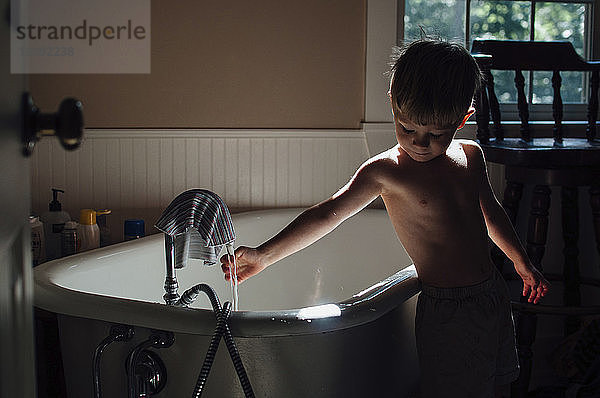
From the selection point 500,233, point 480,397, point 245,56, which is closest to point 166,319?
point 480,397

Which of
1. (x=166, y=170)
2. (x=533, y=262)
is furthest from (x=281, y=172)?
(x=533, y=262)

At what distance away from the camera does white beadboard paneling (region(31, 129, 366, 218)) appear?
8.37 feet

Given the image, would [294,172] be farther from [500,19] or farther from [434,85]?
[434,85]

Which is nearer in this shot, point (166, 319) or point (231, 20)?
point (166, 319)

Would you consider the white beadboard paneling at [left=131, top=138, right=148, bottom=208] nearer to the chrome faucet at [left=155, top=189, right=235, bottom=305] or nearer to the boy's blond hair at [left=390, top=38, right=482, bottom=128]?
the chrome faucet at [left=155, top=189, right=235, bottom=305]

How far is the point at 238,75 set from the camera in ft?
8.68

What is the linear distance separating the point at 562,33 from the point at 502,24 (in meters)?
0.27

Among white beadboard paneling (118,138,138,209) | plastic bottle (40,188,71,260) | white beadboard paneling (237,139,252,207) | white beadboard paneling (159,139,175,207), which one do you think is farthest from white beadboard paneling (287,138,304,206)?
plastic bottle (40,188,71,260)

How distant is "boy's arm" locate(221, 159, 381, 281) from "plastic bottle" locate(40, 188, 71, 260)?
905 mm

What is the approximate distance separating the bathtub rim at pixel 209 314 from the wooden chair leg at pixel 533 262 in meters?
0.92

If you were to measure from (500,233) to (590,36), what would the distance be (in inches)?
62.9

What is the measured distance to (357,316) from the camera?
4.93ft

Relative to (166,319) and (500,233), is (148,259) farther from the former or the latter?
(500,233)

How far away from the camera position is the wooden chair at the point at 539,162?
7.64ft
